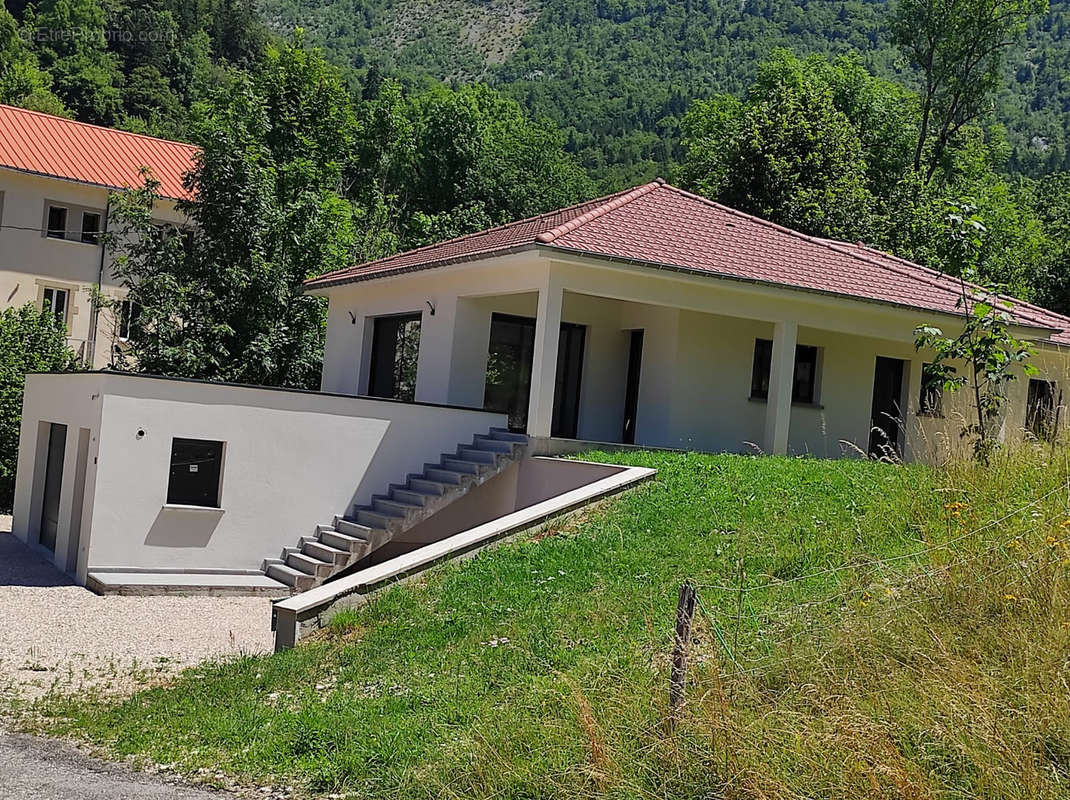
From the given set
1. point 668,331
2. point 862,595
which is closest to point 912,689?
point 862,595

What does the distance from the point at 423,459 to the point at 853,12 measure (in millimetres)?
86134

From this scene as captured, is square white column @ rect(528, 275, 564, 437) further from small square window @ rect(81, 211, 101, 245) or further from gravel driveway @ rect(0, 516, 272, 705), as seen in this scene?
small square window @ rect(81, 211, 101, 245)

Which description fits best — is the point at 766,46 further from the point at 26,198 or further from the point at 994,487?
the point at 994,487

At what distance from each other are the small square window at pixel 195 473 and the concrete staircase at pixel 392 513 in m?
1.32

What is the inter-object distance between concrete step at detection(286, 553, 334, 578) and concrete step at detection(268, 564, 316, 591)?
74mm

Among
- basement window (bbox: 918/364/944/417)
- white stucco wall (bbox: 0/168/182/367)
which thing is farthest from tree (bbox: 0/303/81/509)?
basement window (bbox: 918/364/944/417)

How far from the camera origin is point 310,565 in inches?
626

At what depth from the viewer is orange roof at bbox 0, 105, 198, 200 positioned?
114 feet

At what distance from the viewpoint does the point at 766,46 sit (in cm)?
9044

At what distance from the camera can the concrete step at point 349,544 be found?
16.0 meters

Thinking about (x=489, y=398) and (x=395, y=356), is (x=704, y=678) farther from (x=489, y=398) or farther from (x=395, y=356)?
(x=395, y=356)

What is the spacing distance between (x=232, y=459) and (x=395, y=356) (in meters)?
6.38

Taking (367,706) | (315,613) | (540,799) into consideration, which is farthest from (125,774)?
(315,613)

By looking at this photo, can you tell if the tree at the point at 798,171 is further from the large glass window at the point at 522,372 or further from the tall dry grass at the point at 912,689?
the tall dry grass at the point at 912,689
